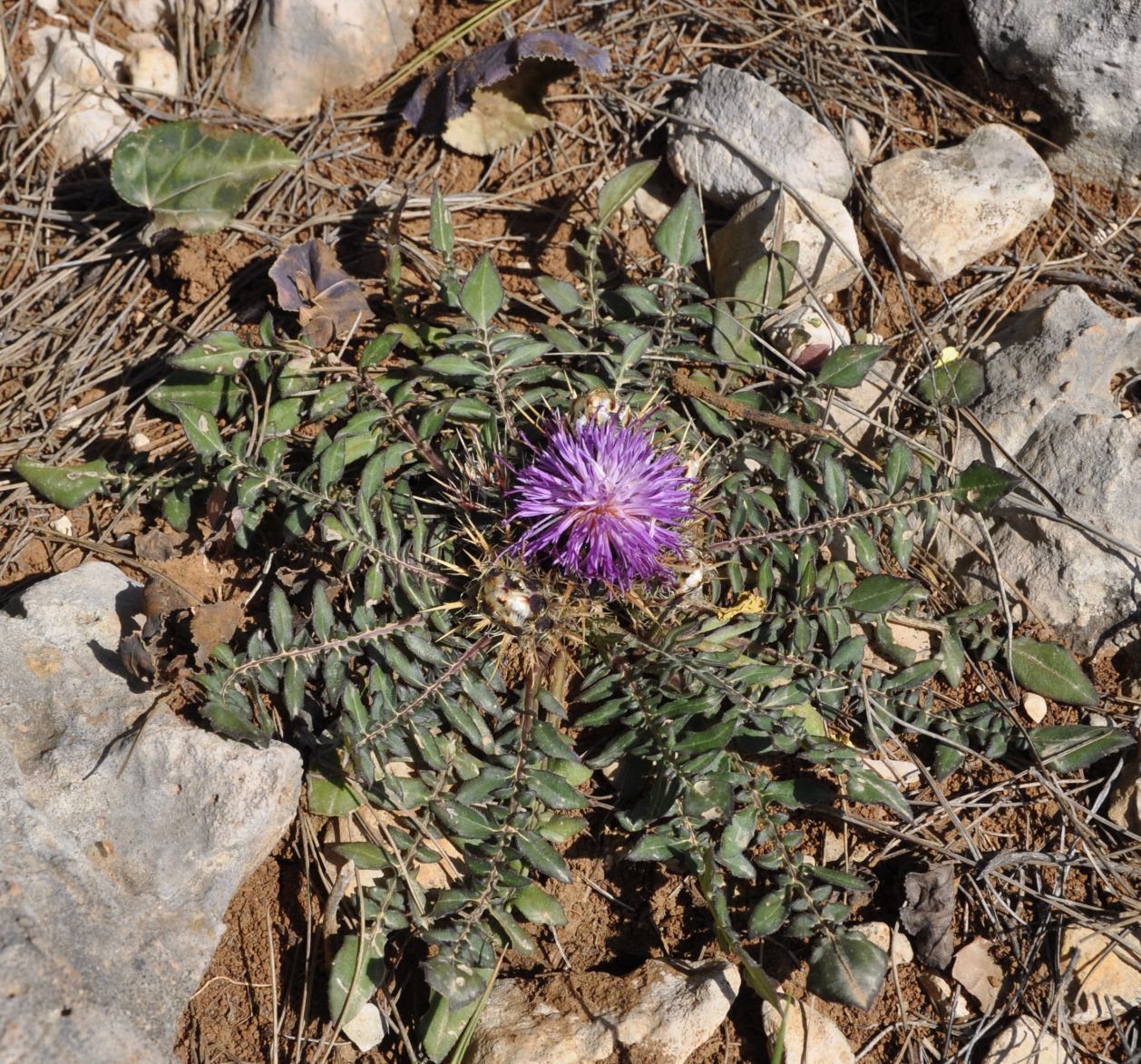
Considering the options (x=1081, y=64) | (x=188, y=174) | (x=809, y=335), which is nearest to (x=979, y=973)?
(x=809, y=335)

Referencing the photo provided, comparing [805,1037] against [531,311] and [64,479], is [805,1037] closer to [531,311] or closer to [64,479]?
[531,311]

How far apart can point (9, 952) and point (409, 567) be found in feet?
4.43

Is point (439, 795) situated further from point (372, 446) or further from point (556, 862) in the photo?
point (372, 446)

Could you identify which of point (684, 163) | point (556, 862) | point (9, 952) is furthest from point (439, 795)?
point (684, 163)

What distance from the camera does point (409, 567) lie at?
3.00 metres

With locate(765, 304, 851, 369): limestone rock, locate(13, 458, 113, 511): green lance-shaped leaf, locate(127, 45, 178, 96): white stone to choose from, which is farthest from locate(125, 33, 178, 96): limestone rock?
locate(765, 304, 851, 369): limestone rock

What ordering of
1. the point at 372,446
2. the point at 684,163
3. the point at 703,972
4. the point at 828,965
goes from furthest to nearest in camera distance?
the point at 684,163, the point at 372,446, the point at 703,972, the point at 828,965

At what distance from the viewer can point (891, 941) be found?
2.94 meters

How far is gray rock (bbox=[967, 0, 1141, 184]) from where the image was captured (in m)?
3.81

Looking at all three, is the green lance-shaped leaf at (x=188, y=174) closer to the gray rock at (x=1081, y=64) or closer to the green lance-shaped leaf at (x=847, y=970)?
the gray rock at (x=1081, y=64)

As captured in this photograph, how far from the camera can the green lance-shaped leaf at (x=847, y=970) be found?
2559 mm

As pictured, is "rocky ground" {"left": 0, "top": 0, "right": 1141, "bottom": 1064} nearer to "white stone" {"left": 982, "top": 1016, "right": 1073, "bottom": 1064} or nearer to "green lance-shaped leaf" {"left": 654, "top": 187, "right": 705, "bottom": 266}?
"white stone" {"left": 982, "top": 1016, "right": 1073, "bottom": 1064}

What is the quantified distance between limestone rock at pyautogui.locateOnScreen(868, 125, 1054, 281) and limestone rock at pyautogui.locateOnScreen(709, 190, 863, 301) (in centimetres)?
21

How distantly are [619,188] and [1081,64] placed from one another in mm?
1857
